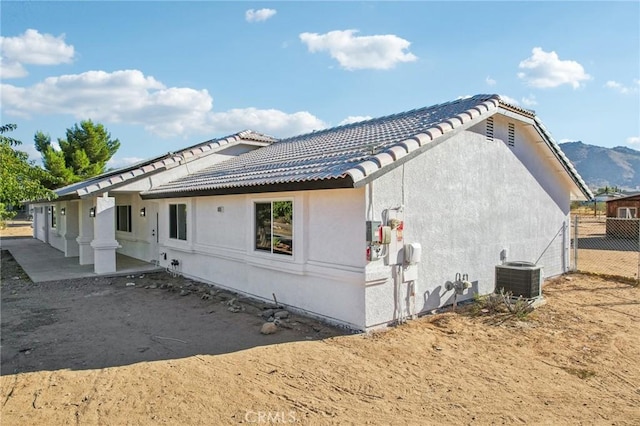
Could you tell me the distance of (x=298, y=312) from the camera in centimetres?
853

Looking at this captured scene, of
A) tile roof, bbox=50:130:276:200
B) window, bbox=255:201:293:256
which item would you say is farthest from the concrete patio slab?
window, bbox=255:201:293:256

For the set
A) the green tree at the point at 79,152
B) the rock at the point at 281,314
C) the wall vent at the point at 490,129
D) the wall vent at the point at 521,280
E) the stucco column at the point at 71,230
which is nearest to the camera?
the rock at the point at 281,314

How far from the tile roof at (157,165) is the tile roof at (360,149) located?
1.00 m

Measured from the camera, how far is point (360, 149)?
352 inches

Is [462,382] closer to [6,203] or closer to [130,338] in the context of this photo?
[130,338]

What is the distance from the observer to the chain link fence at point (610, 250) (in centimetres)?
1382

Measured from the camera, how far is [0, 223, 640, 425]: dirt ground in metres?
4.70

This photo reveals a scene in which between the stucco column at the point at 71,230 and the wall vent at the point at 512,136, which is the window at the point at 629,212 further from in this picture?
the stucco column at the point at 71,230

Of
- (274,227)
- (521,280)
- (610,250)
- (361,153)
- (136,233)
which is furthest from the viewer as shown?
(610,250)

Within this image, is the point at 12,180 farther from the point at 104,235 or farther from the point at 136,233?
the point at 136,233

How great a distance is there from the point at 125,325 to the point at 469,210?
7776mm

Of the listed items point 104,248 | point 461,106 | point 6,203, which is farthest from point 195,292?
point 461,106

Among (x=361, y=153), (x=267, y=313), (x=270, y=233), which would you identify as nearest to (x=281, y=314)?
(x=267, y=313)

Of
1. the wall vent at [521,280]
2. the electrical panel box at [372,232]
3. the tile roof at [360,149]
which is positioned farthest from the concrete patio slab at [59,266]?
the wall vent at [521,280]
